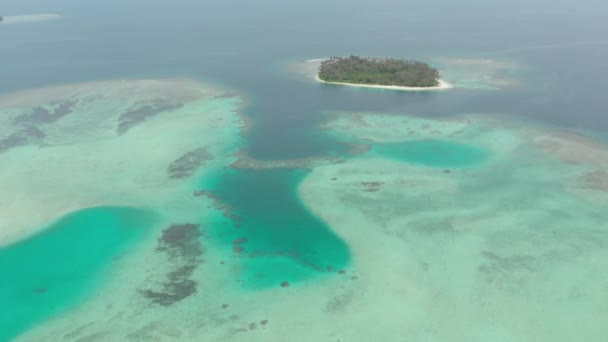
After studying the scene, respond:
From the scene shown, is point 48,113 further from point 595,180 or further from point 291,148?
point 595,180

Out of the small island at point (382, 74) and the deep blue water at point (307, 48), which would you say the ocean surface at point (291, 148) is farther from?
the small island at point (382, 74)

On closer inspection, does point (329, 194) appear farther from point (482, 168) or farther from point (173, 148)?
point (173, 148)

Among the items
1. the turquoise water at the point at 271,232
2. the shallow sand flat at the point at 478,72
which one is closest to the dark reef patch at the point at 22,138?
the turquoise water at the point at 271,232

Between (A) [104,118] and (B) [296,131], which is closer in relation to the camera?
(B) [296,131]

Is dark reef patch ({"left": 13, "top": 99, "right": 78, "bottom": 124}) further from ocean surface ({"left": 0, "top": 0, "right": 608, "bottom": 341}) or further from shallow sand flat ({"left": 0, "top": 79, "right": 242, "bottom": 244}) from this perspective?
ocean surface ({"left": 0, "top": 0, "right": 608, "bottom": 341})

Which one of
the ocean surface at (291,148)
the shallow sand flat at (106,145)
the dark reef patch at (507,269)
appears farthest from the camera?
the shallow sand flat at (106,145)

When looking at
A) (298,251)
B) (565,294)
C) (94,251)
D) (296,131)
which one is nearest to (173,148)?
(296,131)
